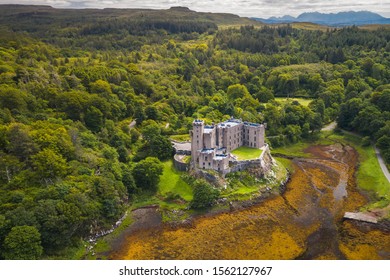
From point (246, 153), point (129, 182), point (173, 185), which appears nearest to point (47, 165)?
point (129, 182)

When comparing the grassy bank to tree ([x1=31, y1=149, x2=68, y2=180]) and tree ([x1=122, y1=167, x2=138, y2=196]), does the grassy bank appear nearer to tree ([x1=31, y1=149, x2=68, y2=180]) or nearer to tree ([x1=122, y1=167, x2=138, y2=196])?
tree ([x1=122, y1=167, x2=138, y2=196])

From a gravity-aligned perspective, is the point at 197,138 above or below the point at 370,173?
above

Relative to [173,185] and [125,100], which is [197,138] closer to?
[173,185]

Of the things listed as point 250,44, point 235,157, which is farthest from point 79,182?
point 250,44

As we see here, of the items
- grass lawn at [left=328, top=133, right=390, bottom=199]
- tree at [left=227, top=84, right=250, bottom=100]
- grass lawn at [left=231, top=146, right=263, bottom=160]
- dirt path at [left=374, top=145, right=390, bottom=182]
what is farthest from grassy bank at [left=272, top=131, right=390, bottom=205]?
tree at [left=227, top=84, right=250, bottom=100]

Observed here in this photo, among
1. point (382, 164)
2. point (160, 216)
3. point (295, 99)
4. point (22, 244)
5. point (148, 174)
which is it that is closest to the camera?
point (22, 244)

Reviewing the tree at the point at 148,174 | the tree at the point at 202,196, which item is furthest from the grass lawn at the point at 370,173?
the tree at the point at 148,174
